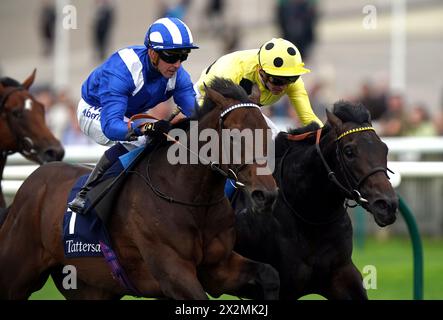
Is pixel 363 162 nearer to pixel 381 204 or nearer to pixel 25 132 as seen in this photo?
pixel 381 204

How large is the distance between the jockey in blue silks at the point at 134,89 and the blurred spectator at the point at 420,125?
6860 mm

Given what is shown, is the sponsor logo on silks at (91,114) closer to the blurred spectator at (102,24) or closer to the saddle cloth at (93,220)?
the saddle cloth at (93,220)

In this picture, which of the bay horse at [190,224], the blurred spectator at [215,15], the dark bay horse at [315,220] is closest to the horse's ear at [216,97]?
the bay horse at [190,224]

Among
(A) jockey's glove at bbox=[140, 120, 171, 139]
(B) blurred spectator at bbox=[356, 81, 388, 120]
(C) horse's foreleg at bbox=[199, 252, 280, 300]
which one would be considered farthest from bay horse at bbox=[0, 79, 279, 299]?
(B) blurred spectator at bbox=[356, 81, 388, 120]

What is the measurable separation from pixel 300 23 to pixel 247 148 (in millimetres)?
→ 11019

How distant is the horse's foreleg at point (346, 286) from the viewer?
6.19 meters

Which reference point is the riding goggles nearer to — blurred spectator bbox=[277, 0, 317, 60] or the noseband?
the noseband

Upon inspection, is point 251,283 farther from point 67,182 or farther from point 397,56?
point 397,56

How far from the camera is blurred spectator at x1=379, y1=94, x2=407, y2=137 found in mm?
12977

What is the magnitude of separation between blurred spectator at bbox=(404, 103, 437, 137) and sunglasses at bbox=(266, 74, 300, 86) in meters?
6.76
